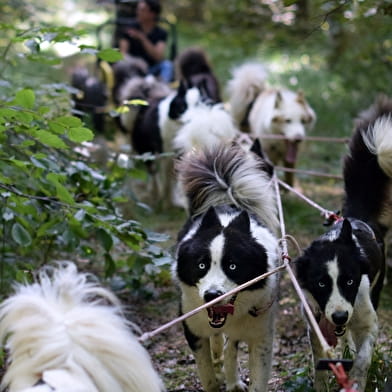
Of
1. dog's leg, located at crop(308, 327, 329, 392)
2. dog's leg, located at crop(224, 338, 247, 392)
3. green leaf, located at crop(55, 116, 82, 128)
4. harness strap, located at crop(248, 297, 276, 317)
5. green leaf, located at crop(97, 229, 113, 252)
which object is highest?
green leaf, located at crop(55, 116, 82, 128)

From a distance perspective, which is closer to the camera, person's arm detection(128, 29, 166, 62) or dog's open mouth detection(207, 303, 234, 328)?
dog's open mouth detection(207, 303, 234, 328)

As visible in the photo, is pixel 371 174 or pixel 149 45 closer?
pixel 371 174

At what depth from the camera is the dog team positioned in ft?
8.15

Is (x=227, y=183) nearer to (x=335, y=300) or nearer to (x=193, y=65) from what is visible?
(x=335, y=300)

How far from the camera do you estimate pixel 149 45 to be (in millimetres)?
10242

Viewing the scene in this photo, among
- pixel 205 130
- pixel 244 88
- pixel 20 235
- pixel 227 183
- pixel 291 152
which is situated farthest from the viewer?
pixel 244 88

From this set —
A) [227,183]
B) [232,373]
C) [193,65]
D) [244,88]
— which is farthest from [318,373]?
Result: [193,65]

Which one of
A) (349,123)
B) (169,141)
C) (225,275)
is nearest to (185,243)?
(225,275)

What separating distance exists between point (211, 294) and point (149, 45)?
753cm

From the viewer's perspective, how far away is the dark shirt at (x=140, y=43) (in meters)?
10.4

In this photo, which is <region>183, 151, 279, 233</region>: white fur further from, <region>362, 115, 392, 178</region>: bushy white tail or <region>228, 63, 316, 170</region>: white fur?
<region>228, 63, 316, 170</region>: white fur

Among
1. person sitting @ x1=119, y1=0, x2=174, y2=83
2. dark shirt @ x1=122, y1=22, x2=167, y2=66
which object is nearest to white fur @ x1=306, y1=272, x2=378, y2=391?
person sitting @ x1=119, y1=0, x2=174, y2=83

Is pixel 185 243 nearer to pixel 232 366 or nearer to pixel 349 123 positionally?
pixel 232 366

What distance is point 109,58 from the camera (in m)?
3.90
